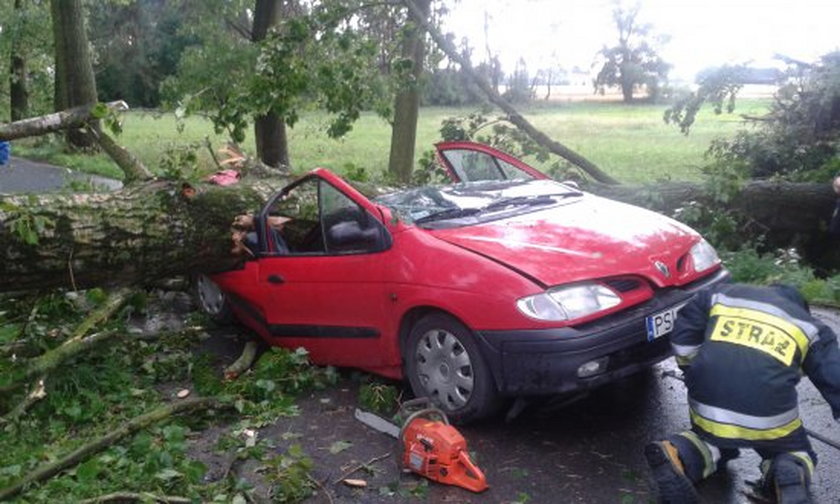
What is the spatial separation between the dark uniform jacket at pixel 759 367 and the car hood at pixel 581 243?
815mm

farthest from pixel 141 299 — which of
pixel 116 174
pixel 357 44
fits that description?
pixel 116 174

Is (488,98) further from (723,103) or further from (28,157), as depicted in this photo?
(28,157)

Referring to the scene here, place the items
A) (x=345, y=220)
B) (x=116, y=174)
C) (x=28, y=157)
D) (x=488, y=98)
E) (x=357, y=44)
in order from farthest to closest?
(x=28, y=157), (x=116, y=174), (x=488, y=98), (x=357, y=44), (x=345, y=220)

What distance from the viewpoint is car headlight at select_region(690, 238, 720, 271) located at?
4988 millimetres

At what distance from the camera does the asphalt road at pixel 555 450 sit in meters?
4.02

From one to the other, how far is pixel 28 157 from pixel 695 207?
19.8 m

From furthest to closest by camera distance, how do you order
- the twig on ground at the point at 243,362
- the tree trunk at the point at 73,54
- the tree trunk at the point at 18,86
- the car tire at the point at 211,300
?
the tree trunk at the point at 18,86 → the tree trunk at the point at 73,54 → the car tire at the point at 211,300 → the twig on ground at the point at 243,362

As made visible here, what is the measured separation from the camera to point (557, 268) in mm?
4402

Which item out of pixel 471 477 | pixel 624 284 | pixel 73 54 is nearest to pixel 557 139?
pixel 73 54

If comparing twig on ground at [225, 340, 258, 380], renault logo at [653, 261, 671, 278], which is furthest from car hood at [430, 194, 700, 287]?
twig on ground at [225, 340, 258, 380]

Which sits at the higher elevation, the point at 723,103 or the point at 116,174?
the point at 723,103

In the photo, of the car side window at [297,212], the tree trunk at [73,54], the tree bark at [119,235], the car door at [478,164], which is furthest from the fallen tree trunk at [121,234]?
the tree trunk at [73,54]

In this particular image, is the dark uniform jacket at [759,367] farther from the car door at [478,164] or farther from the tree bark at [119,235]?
the tree bark at [119,235]

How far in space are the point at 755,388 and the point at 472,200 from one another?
2.51m
